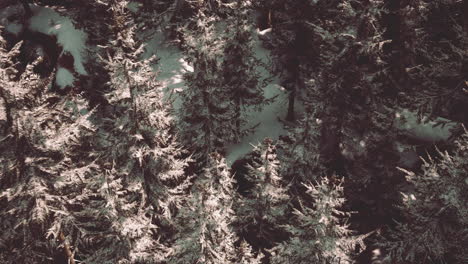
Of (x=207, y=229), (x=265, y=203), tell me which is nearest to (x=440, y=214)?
(x=265, y=203)

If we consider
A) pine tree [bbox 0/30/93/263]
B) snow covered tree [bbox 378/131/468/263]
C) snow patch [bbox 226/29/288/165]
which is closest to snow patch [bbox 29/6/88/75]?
snow patch [bbox 226/29/288/165]

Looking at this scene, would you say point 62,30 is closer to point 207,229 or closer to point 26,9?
point 26,9

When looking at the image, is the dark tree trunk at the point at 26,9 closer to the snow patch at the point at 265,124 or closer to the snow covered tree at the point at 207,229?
the snow patch at the point at 265,124

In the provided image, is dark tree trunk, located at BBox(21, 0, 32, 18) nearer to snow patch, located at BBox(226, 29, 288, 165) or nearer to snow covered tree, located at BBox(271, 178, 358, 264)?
snow patch, located at BBox(226, 29, 288, 165)

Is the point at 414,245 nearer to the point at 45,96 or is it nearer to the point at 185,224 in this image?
the point at 185,224

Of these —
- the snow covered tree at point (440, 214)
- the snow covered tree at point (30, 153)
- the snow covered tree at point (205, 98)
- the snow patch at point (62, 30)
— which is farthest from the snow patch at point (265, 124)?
the snow covered tree at point (30, 153)

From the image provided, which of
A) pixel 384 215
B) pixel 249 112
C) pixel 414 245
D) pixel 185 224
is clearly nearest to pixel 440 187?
pixel 414 245
